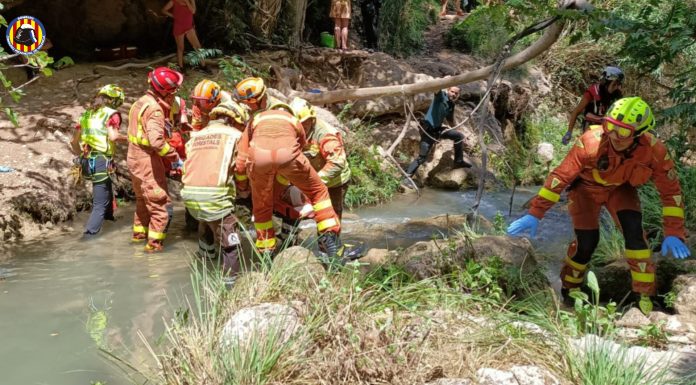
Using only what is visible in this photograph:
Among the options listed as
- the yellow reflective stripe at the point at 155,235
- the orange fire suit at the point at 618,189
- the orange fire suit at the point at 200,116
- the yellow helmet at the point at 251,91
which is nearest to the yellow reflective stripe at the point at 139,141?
the orange fire suit at the point at 200,116

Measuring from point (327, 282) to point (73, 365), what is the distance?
1.56m

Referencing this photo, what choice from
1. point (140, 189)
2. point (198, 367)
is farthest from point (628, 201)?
point (140, 189)

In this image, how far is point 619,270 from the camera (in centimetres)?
480

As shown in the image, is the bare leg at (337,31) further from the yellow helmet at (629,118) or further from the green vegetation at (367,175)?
the yellow helmet at (629,118)

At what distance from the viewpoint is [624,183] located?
427 cm

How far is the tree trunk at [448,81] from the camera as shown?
5.32 metres

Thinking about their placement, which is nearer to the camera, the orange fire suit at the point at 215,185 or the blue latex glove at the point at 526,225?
the blue latex glove at the point at 526,225

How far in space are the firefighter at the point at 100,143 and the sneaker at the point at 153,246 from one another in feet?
2.60

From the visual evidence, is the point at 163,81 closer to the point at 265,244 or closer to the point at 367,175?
the point at 265,244

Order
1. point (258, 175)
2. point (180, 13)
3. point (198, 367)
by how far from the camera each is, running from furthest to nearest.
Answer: point (180, 13)
point (258, 175)
point (198, 367)

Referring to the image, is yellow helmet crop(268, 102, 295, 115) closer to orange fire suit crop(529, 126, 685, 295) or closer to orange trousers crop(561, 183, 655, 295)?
orange fire suit crop(529, 126, 685, 295)

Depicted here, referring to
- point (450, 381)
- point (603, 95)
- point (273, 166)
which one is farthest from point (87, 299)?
point (603, 95)

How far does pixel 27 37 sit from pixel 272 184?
229cm

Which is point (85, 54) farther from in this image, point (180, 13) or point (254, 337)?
point (254, 337)
